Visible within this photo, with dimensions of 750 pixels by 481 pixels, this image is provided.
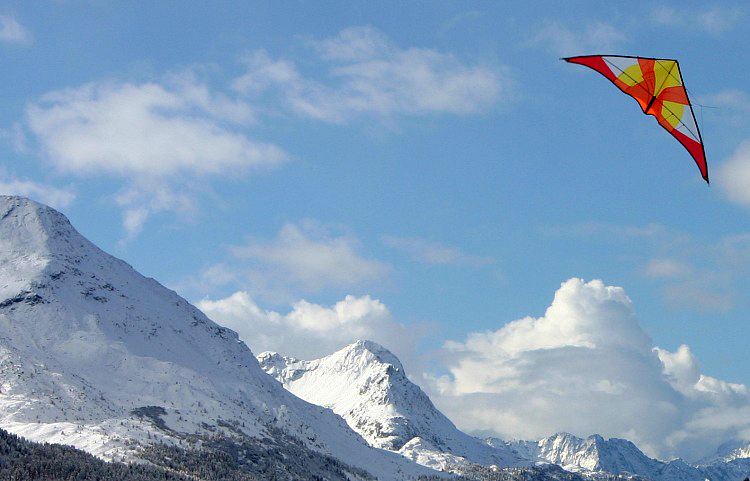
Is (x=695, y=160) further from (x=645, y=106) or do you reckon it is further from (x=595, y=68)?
(x=595, y=68)

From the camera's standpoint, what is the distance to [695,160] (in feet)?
240

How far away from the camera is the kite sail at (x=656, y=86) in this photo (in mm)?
73375

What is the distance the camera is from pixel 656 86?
7581 cm

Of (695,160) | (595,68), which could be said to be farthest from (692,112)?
(595,68)

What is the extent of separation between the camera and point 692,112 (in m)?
73.2

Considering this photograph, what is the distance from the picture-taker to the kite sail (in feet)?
241

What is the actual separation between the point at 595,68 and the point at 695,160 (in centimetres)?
1116

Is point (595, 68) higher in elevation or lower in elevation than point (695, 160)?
higher

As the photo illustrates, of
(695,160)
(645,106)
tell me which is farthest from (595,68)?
(695,160)

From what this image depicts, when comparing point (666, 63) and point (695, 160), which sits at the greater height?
point (666, 63)

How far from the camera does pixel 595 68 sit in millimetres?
77375

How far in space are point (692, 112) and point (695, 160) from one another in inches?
146

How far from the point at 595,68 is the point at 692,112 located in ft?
28.8

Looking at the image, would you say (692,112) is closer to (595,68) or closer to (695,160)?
(695,160)
